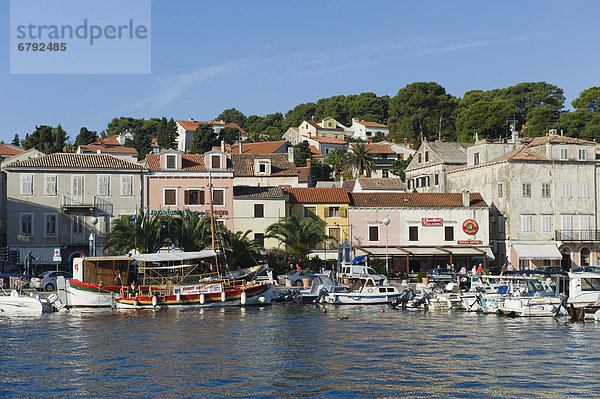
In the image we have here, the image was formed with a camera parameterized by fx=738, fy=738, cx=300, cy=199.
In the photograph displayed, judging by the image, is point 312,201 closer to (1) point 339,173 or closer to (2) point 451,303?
(2) point 451,303

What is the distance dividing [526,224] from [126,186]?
39087 mm

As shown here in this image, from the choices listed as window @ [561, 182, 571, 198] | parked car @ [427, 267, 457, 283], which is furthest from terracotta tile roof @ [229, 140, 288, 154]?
parked car @ [427, 267, 457, 283]

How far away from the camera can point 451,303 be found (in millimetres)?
49719

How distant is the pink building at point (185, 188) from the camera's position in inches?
2756

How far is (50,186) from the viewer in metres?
67.9

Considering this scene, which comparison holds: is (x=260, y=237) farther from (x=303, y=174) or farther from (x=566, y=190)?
(x=566, y=190)

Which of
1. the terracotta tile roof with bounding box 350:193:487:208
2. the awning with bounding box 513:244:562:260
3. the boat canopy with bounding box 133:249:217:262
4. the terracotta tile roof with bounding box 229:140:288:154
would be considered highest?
the terracotta tile roof with bounding box 229:140:288:154

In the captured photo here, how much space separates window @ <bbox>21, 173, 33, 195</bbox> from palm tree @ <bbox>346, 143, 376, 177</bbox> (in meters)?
59.5

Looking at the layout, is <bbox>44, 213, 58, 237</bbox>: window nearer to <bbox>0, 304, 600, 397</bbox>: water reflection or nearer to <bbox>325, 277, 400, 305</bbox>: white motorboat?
<bbox>0, 304, 600, 397</bbox>: water reflection

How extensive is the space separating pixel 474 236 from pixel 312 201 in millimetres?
16471

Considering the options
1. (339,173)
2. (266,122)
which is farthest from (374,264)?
(266,122)

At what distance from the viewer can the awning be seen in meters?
71.2

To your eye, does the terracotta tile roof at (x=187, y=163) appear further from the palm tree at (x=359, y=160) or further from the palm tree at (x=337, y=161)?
the palm tree at (x=337, y=161)

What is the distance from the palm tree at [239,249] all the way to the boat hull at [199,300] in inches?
497
